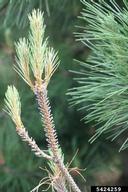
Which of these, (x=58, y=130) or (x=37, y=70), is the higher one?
(x=37, y=70)

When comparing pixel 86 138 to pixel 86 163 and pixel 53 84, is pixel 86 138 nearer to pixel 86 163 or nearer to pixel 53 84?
pixel 86 163

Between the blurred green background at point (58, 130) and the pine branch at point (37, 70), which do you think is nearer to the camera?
the pine branch at point (37, 70)

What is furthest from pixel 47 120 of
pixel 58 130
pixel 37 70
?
pixel 58 130

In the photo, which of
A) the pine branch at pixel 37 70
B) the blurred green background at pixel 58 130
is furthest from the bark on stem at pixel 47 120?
the blurred green background at pixel 58 130

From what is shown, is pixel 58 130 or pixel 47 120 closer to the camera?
pixel 47 120

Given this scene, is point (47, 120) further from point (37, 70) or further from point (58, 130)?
point (58, 130)

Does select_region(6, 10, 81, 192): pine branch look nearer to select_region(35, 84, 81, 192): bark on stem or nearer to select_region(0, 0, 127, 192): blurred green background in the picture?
select_region(35, 84, 81, 192): bark on stem

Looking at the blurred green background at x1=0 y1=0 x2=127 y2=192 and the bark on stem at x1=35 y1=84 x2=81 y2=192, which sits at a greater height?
the bark on stem at x1=35 y1=84 x2=81 y2=192

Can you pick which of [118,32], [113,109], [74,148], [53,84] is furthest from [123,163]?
[118,32]

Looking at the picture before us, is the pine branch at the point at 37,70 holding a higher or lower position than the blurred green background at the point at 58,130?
higher

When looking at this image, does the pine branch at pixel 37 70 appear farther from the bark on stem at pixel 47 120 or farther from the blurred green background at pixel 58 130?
the blurred green background at pixel 58 130

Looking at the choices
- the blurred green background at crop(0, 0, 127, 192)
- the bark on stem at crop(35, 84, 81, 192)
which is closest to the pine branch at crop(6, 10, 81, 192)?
the bark on stem at crop(35, 84, 81, 192)
